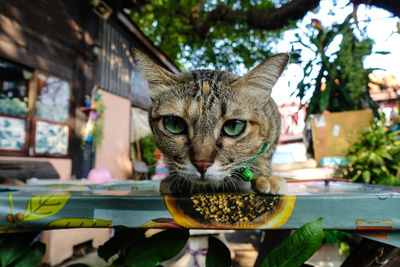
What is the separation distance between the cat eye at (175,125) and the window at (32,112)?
3.93 metres

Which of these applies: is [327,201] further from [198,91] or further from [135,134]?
[135,134]

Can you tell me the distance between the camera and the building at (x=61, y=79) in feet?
12.7

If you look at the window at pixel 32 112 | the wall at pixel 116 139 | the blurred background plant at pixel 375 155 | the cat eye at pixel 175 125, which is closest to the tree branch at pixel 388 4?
the cat eye at pixel 175 125

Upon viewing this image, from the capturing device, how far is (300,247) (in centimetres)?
75

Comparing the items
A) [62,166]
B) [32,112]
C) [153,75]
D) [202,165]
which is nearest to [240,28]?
[153,75]

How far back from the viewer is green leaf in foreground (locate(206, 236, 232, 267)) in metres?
0.98

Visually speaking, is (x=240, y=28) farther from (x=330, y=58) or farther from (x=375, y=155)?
(x=375, y=155)

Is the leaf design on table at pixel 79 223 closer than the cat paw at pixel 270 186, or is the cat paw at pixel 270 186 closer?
the leaf design on table at pixel 79 223

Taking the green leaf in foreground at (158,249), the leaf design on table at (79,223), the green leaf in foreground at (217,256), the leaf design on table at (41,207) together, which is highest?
the leaf design on table at (41,207)

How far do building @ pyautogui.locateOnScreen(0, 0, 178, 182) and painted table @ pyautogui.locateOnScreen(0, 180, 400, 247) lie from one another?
217cm

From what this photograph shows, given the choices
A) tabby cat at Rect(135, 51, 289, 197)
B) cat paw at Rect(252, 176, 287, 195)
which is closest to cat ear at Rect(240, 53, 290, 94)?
tabby cat at Rect(135, 51, 289, 197)

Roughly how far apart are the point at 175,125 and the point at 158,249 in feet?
1.75

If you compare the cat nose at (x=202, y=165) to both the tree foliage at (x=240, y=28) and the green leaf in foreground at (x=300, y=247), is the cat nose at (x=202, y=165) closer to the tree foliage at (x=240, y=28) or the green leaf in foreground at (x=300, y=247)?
the green leaf in foreground at (x=300, y=247)

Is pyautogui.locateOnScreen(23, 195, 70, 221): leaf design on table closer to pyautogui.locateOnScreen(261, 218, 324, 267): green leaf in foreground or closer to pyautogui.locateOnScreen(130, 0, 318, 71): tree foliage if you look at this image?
pyautogui.locateOnScreen(261, 218, 324, 267): green leaf in foreground
